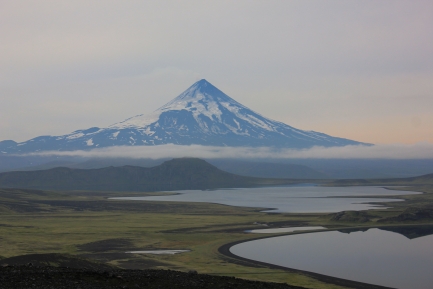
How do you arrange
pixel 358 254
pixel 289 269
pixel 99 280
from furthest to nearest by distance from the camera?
pixel 358 254 → pixel 289 269 → pixel 99 280

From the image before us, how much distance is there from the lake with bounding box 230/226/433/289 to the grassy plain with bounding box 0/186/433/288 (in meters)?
4.35

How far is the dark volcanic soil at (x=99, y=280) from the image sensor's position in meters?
28.6

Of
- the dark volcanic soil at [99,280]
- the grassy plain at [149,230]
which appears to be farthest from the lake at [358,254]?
the dark volcanic soil at [99,280]

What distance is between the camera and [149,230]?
3930 inches

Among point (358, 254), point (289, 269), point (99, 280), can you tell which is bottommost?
point (289, 269)

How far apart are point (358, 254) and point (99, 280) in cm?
4325

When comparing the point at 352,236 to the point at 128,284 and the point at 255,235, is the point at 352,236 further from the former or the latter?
the point at 128,284

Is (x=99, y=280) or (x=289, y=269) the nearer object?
(x=99, y=280)

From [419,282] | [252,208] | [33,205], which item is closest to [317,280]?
[419,282]

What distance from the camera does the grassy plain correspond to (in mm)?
61250

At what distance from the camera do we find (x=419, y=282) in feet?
163

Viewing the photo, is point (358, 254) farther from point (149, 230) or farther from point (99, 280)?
point (149, 230)

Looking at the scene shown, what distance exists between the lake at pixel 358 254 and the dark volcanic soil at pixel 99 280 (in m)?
21.9

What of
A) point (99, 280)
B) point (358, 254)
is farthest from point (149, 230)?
point (99, 280)
